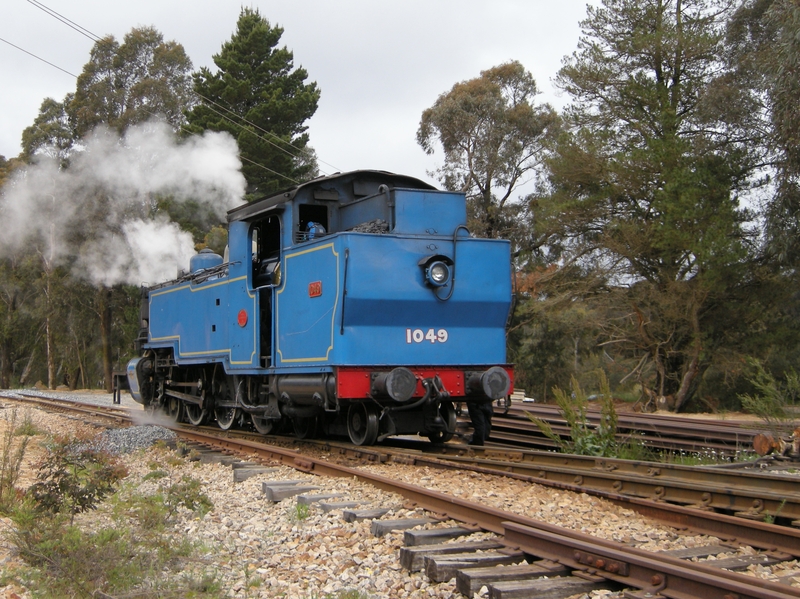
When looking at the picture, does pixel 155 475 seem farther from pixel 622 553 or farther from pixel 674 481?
pixel 622 553

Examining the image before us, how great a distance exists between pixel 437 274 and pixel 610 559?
5.24m

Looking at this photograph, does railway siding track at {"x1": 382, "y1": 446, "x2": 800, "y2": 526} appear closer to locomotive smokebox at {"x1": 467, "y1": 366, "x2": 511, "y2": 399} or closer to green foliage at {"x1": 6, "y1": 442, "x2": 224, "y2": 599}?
locomotive smokebox at {"x1": 467, "y1": 366, "x2": 511, "y2": 399}

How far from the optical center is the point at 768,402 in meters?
9.75

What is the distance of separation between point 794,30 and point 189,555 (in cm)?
1783

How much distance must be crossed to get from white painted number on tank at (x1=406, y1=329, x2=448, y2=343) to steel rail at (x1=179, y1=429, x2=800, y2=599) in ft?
10.1

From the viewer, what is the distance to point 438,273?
29.9 ft

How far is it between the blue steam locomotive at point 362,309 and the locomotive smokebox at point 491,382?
13mm

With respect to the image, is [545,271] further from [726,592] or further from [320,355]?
[726,592]

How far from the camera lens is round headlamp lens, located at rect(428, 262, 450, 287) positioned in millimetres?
9047

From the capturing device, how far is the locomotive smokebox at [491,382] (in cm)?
904

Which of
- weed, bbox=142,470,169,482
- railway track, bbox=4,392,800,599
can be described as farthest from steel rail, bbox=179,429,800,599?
weed, bbox=142,470,169,482

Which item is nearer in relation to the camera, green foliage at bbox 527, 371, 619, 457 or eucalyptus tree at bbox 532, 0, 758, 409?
green foliage at bbox 527, 371, 619, 457

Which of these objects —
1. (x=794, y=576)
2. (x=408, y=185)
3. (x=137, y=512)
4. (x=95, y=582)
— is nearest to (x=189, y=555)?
(x=95, y=582)

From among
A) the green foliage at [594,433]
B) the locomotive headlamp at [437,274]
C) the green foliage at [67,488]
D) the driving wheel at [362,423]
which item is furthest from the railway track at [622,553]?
the locomotive headlamp at [437,274]
